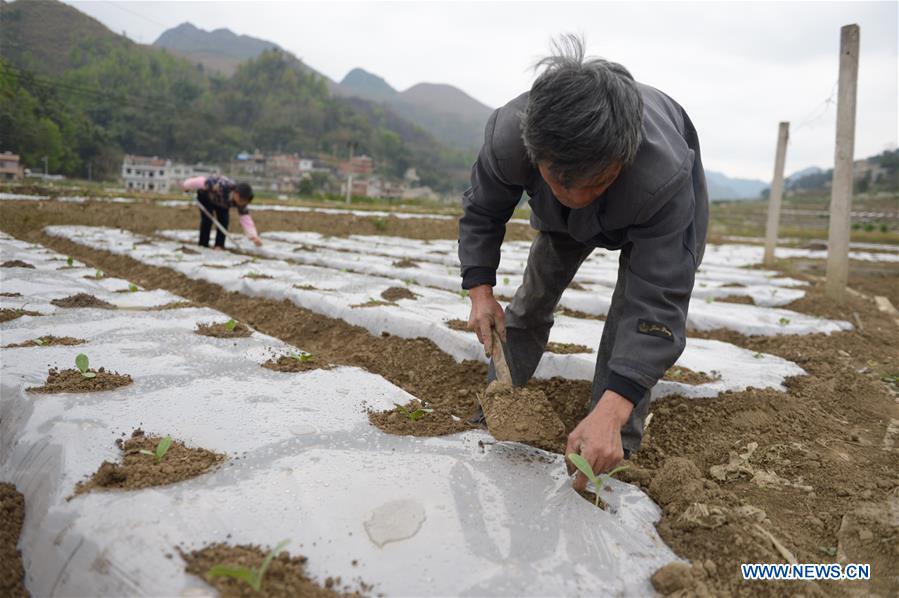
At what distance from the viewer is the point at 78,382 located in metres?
2.27

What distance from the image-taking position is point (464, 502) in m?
1.66

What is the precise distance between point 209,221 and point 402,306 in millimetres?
5021

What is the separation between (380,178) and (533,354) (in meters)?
66.4

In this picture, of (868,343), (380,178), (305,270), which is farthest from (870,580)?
(380,178)

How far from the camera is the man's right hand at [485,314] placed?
217 cm

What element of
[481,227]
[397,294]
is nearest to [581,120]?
[481,227]

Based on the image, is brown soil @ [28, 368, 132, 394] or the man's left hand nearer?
the man's left hand

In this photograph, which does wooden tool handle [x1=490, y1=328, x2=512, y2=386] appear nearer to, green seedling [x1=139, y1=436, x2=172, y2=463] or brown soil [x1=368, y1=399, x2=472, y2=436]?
brown soil [x1=368, y1=399, x2=472, y2=436]

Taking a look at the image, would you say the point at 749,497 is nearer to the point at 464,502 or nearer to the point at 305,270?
the point at 464,502

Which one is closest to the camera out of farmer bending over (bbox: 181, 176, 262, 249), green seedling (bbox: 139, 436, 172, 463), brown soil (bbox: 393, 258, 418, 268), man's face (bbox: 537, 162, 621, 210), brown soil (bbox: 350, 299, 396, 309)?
man's face (bbox: 537, 162, 621, 210)

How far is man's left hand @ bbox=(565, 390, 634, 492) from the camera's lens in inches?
61.9

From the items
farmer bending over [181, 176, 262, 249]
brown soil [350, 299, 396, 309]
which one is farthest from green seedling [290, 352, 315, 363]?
farmer bending over [181, 176, 262, 249]

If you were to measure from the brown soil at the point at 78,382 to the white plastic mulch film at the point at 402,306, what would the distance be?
1.81m

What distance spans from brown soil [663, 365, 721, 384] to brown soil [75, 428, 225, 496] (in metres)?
2.25
